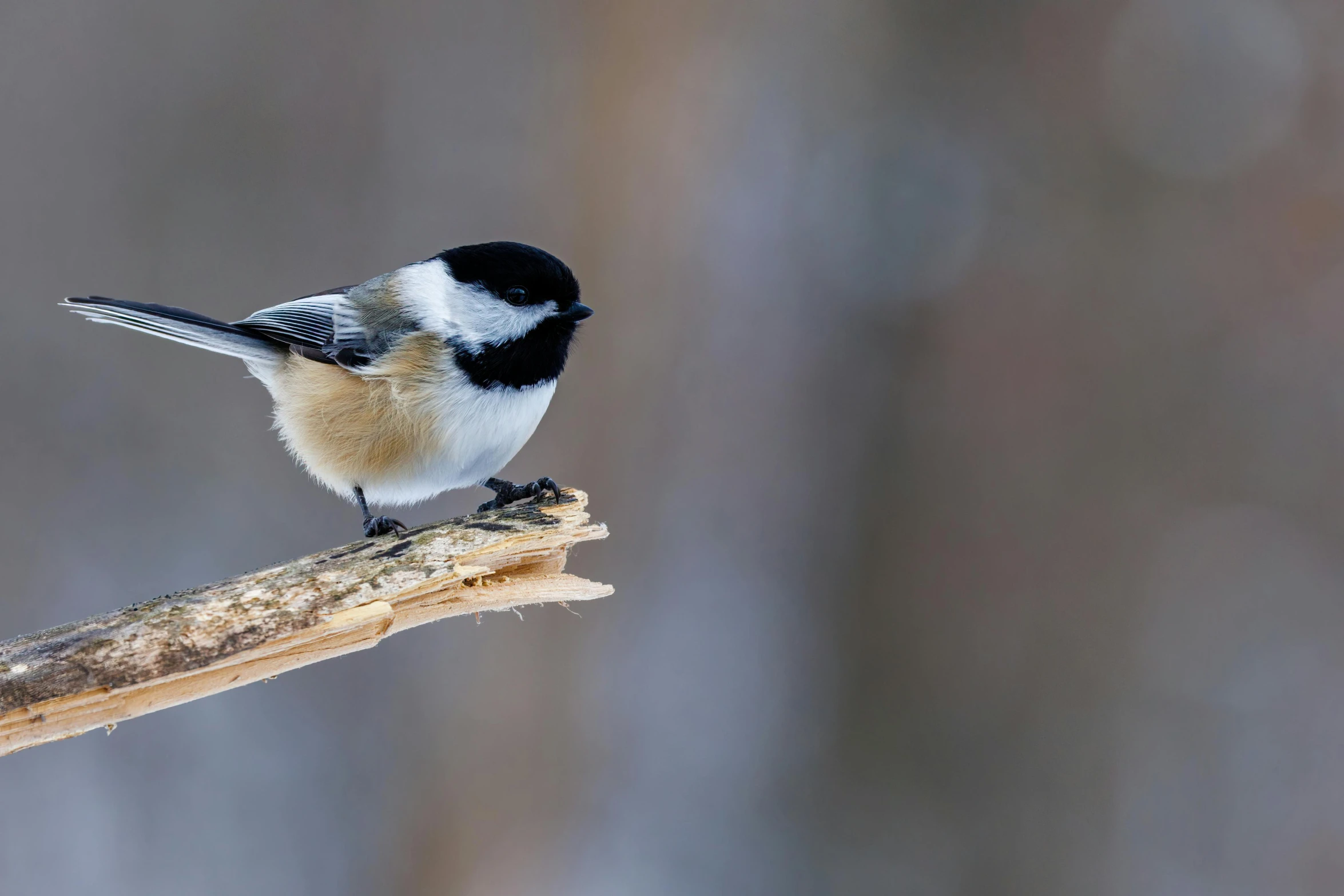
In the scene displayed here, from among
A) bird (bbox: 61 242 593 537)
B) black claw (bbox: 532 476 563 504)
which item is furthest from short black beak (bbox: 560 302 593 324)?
black claw (bbox: 532 476 563 504)

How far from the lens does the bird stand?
169 cm

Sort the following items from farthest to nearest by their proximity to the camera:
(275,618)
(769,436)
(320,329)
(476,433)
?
(769,436)
(320,329)
(476,433)
(275,618)

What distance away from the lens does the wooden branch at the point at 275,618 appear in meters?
1.11

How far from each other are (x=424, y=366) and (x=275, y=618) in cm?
64

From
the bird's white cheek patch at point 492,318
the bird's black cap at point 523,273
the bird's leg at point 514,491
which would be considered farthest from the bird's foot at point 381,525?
the bird's black cap at point 523,273

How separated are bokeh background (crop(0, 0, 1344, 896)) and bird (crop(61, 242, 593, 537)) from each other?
854 millimetres

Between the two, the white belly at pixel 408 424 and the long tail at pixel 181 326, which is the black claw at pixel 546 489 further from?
the long tail at pixel 181 326

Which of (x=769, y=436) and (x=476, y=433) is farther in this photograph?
(x=769, y=436)

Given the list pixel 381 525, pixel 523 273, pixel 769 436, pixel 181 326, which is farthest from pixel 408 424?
pixel 769 436

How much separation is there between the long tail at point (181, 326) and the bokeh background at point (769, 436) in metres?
0.80

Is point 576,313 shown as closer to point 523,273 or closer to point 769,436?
point 523,273

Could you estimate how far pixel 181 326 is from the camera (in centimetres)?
175

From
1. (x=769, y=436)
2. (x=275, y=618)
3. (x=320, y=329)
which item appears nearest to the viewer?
(x=275, y=618)

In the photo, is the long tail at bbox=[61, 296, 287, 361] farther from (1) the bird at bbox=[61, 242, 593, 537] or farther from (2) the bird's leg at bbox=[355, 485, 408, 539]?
(2) the bird's leg at bbox=[355, 485, 408, 539]
